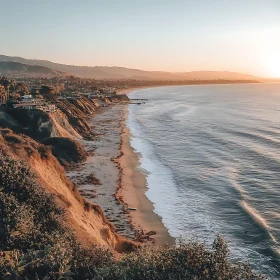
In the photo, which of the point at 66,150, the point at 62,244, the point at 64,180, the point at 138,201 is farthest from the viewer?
the point at 66,150

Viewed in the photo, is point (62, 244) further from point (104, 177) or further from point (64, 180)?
point (104, 177)

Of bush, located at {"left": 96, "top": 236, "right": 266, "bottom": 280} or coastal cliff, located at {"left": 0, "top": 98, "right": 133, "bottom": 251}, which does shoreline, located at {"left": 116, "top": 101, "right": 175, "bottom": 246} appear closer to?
coastal cliff, located at {"left": 0, "top": 98, "right": 133, "bottom": 251}

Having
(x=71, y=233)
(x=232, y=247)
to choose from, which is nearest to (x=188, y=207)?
(x=232, y=247)

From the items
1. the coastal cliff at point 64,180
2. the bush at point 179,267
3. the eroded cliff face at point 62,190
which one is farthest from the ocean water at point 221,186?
the bush at point 179,267

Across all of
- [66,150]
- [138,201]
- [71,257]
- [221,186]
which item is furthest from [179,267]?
[66,150]

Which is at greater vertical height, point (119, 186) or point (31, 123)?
point (31, 123)
